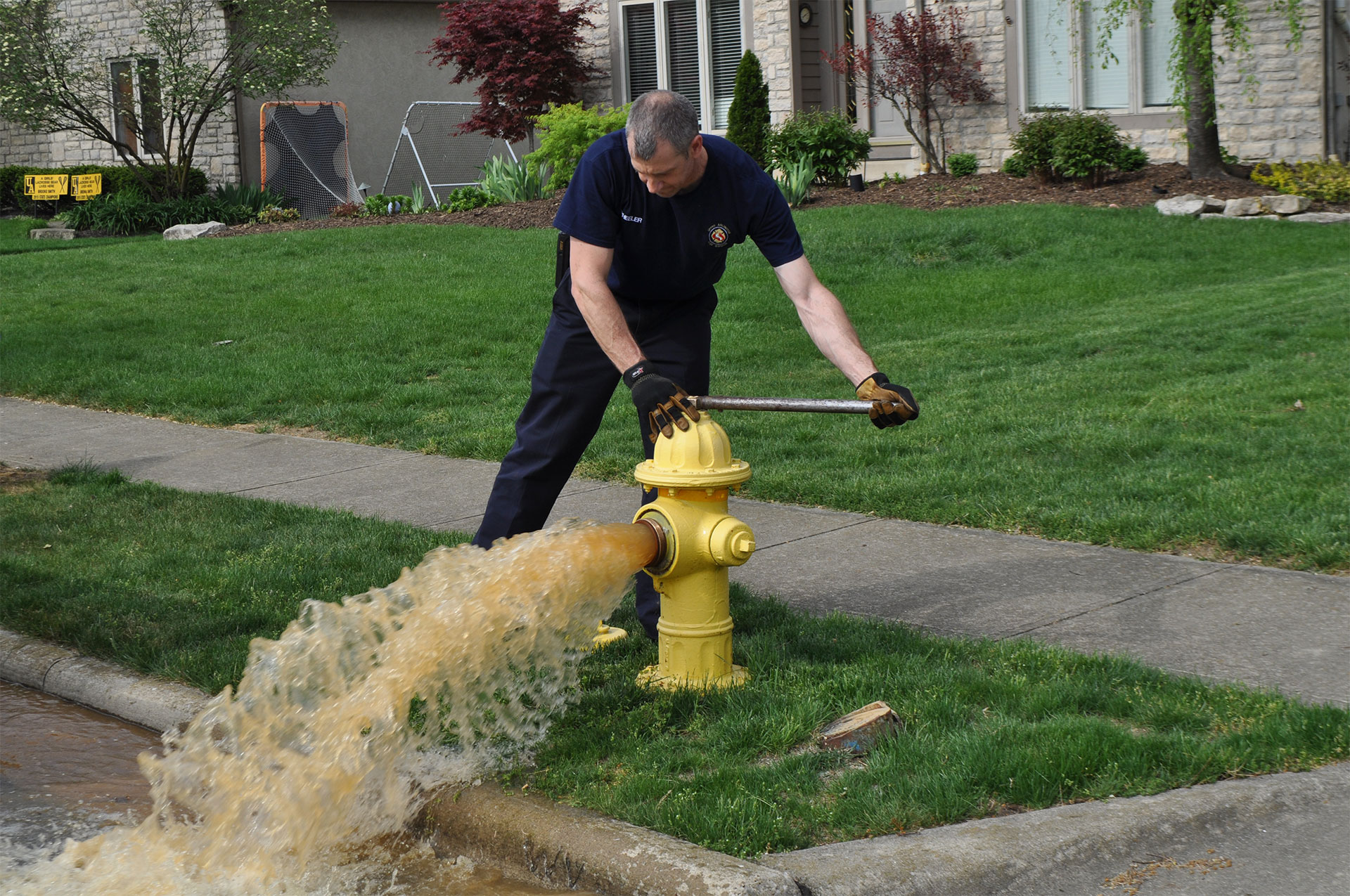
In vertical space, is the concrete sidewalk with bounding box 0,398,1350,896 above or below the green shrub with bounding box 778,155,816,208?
below

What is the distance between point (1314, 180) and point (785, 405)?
42.6 feet

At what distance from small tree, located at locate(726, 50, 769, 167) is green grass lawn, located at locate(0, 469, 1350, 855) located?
14.1 meters

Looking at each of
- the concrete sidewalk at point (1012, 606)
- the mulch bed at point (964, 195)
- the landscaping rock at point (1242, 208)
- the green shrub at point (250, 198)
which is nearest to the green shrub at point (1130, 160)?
the mulch bed at point (964, 195)

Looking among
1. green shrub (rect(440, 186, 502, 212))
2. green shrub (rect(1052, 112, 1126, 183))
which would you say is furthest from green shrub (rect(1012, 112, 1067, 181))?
green shrub (rect(440, 186, 502, 212))

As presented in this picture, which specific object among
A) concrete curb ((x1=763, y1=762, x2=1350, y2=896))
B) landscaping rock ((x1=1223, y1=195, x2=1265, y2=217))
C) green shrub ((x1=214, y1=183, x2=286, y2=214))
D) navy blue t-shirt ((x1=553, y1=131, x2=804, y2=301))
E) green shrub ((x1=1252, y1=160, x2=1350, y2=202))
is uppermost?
green shrub ((x1=214, y1=183, x2=286, y2=214))

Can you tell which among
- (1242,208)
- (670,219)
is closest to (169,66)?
(1242,208)

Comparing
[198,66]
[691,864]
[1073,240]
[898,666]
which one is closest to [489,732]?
[691,864]

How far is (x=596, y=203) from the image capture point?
397cm

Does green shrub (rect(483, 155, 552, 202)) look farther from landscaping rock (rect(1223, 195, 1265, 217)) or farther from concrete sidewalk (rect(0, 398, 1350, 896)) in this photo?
concrete sidewalk (rect(0, 398, 1350, 896))

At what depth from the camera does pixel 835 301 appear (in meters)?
4.23

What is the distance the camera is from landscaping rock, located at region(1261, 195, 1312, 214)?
46.1ft

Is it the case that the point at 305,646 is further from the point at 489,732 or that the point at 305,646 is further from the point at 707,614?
the point at 707,614

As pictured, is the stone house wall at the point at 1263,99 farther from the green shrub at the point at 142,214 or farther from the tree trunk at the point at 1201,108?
the green shrub at the point at 142,214

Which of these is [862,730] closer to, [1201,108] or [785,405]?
[785,405]
